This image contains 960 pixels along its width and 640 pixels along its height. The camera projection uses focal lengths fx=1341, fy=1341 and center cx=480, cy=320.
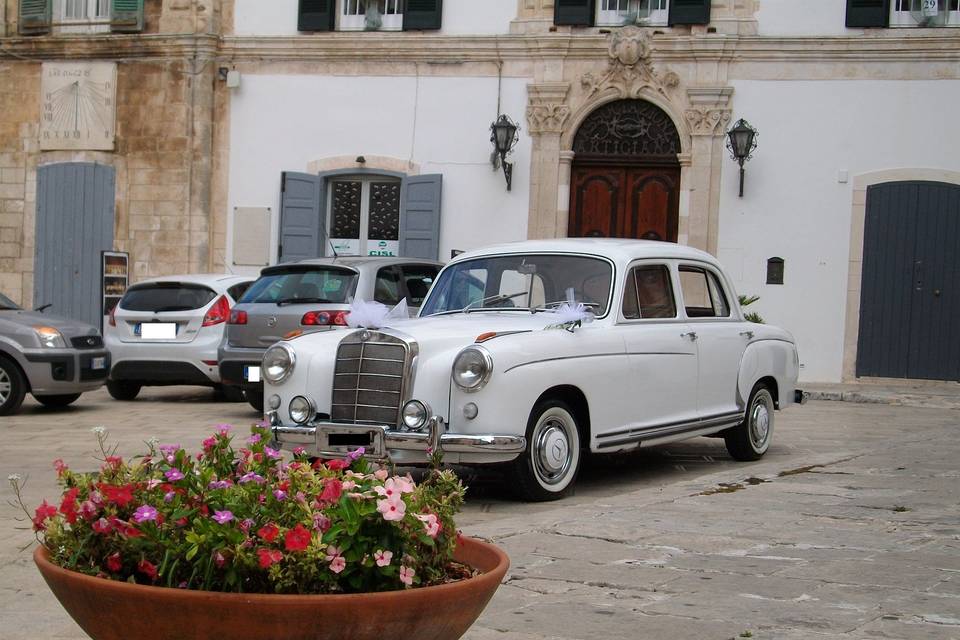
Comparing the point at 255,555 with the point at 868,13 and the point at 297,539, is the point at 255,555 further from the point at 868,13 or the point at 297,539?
the point at 868,13

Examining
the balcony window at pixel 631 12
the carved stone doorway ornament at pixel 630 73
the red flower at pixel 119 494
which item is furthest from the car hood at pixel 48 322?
the red flower at pixel 119 494

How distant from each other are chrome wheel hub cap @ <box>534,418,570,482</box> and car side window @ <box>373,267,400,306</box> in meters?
4.25

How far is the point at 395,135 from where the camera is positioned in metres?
20.0

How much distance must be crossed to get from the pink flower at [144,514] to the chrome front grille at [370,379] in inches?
181

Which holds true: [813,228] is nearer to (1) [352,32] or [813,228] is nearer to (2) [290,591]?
(1) [352,32]

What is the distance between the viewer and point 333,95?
20.2 meters

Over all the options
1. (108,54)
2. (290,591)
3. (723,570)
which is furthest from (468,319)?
(108,54)

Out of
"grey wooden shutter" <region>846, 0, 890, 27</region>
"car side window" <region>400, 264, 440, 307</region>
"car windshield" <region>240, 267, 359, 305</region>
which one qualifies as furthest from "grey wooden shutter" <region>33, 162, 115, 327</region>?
"grey wooden shutter" <region>846, 0, 890, 27</region>

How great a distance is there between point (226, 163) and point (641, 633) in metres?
17.0

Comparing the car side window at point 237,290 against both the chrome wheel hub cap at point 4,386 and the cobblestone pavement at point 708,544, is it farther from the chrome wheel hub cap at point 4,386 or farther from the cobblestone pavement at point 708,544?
the cobblestone pavement at point 708,544

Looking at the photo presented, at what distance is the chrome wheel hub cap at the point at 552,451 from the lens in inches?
306

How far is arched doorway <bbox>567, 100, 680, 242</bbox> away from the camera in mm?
19047

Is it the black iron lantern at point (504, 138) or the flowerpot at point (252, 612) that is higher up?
the black iron lantern at point (504, 138)

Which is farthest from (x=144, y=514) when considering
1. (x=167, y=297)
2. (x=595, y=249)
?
(x=167, y=297)
